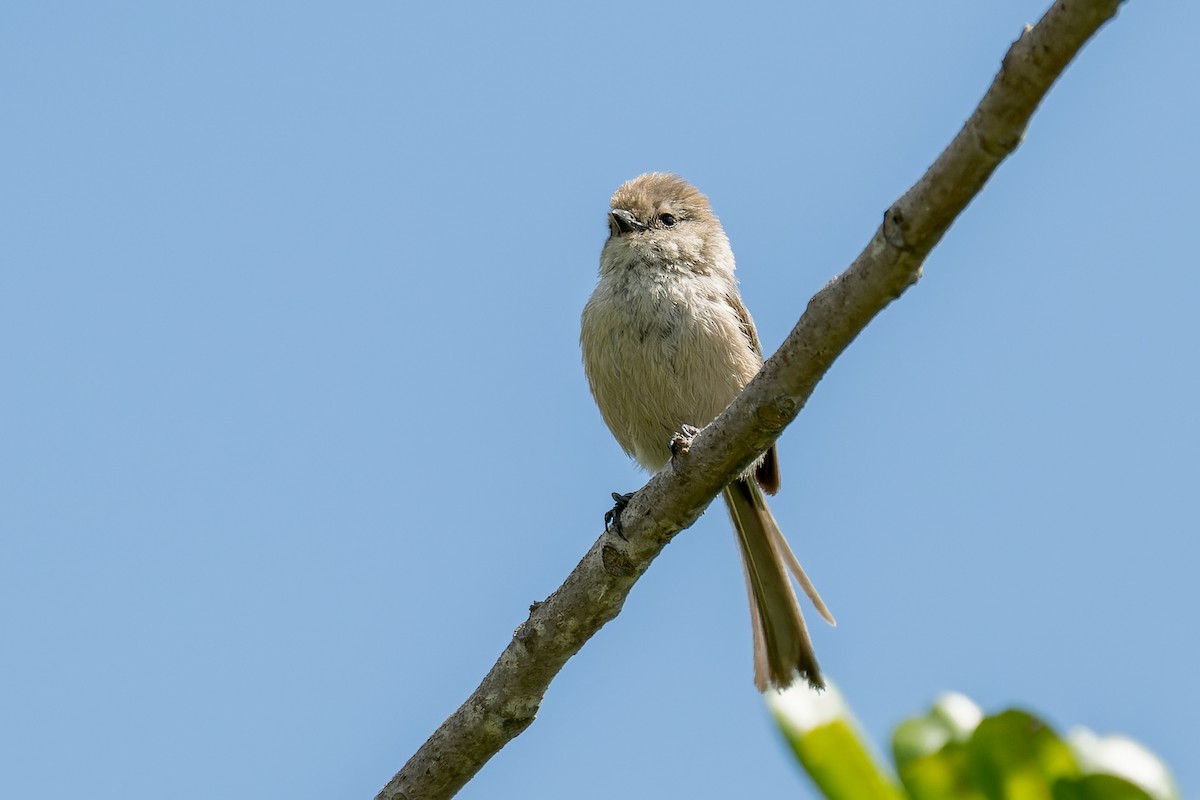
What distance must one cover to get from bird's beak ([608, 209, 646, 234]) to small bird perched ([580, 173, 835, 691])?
0.09 meters

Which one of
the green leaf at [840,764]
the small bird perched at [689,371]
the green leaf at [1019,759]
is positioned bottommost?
the green leaf at [1019,759]

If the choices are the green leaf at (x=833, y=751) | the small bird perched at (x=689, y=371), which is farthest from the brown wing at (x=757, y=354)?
the green leaf at (x=833, y=751)

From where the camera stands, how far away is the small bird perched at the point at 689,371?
577 centimetres

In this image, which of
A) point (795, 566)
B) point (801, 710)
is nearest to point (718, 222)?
point (795, 566)

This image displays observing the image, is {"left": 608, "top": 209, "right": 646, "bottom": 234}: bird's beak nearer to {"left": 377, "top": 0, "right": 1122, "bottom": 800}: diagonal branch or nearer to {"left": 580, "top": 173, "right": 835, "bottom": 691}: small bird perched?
{"left": 580, "top": 173, "right": 835, "bottom": 691}: small bird perched

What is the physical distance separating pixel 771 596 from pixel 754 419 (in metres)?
2.32

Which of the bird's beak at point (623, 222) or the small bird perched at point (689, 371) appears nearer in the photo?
the small bird perched at point (689, 371)

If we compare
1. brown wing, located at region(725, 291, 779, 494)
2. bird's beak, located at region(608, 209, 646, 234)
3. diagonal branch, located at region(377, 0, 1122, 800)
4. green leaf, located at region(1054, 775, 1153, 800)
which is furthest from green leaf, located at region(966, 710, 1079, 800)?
bird's beak, located at region(608, 209, 646, 234)

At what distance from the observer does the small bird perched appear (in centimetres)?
577

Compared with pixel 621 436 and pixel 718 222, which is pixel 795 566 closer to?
pixel 621 436

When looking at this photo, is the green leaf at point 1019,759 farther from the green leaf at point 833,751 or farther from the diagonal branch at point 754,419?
the diagonal branch at point 754,419

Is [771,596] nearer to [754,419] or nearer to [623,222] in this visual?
[623,222]

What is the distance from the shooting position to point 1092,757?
3.84ft

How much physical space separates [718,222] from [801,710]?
19.1ft
